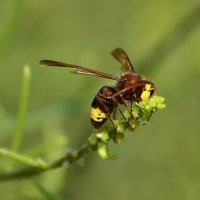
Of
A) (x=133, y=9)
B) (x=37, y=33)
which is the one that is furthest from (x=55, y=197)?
(x=133, y=9)

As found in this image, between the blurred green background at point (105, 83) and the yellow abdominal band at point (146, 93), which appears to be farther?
the blurred green background at point (105, 83)

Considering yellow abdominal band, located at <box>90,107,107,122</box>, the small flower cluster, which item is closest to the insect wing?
yellow abdominal band, located at <box>90,107,107,122</box>

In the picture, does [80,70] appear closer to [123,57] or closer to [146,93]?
[146,93]

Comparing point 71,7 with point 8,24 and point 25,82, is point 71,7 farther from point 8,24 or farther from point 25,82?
point 25,82

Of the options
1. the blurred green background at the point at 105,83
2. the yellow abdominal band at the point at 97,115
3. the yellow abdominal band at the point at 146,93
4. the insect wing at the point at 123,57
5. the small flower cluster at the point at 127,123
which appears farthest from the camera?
the blurred green background at the point at 105,83

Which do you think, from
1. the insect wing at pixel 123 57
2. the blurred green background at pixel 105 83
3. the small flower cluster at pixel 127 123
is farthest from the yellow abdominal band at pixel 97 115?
the blurred green background at pixel 105 83

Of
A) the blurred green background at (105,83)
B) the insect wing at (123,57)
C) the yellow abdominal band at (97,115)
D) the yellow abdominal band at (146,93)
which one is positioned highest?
the yellow abdominal band at (146,93)

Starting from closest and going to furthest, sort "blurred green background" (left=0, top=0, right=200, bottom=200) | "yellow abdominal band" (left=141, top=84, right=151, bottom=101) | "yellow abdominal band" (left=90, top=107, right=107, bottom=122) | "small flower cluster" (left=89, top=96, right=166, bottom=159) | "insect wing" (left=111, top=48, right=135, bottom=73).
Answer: "small flower cluster" (left=89, top=96, right=166, bottom=159) < "yellow abdominal band" (left=141, top=84, right=151, bottom=101) < "yellow abdominal band" (left=90, top=107, right=107, bottom=122) < "insect wing" (left=111, top=48, right=135, bottom=73) < "blurred green background" (left=0, top=0, right=200, bottom=200)

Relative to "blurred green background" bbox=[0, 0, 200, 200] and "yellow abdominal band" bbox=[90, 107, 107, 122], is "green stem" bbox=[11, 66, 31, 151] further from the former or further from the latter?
"yellow abdominal band" bbox=[90, 107, 107, 122]

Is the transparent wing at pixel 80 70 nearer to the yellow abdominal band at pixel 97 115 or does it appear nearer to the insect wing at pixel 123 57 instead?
the yellow abdominal band at pixel 97 115
